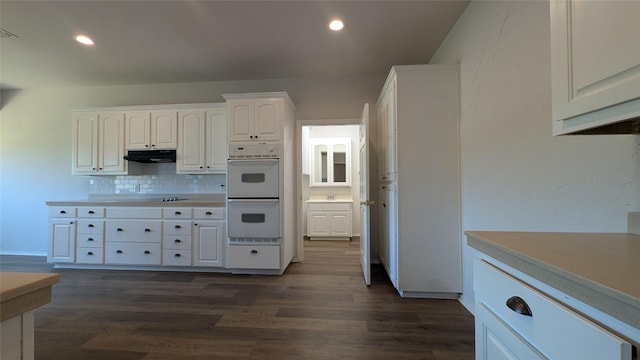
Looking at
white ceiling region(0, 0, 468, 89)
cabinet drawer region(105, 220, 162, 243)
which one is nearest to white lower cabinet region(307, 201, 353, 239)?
white ceiling region(0, 0, 468, 89)

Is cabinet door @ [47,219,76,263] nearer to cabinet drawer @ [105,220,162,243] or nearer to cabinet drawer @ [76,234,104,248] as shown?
cabinet drawer @ [76,234,104,248]

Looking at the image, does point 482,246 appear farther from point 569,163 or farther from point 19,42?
point 19,42

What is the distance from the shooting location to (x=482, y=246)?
0.92m

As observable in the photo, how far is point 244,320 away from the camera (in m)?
2.10

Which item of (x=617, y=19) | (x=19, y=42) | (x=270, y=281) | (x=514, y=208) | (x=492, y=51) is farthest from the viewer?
(x=270, y=281)

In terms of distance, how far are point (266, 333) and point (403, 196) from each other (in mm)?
1606

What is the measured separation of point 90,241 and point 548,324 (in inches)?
174

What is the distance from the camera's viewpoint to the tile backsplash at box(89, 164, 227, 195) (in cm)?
381

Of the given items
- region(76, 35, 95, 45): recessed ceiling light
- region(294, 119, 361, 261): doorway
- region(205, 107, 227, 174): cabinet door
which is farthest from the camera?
region(294, 119, 361, 261): doorway

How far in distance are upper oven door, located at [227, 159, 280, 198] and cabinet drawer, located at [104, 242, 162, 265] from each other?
3.98 ft

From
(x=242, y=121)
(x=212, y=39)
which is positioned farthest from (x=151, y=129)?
(x=212, y=39)

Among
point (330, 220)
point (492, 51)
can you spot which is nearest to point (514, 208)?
point (492, 51)

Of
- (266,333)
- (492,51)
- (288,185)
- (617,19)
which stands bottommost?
(266,333)

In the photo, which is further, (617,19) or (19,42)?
(19,42)
